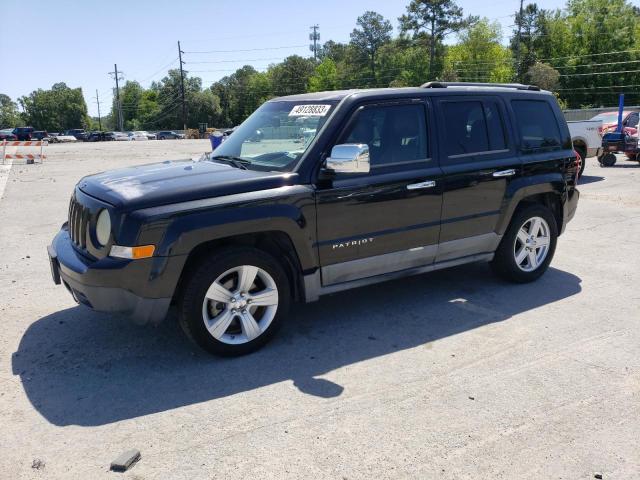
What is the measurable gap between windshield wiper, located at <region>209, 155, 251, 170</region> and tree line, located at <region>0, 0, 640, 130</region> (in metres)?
68.1

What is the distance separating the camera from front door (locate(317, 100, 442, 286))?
14.1 ft

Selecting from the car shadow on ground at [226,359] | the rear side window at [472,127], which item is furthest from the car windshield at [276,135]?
the car shadow on ground at [226,359]

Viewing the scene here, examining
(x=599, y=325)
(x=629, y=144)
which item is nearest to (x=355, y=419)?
(x=599, y=325)

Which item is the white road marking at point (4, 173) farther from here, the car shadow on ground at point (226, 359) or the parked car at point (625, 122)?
the parked car at point (625, 122)

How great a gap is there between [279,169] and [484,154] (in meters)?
2.03

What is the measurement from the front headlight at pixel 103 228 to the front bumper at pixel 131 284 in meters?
0.14

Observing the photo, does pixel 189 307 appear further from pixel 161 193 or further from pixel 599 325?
pixel 599 325

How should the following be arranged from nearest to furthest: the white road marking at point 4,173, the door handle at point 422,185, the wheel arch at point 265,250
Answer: the wheel arch at point 265,250 → the door handle at point 422,185 → the white road marking at point 4,173

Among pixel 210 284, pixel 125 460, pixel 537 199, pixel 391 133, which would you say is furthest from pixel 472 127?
pixel 125 460

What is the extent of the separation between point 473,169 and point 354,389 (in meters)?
2.39

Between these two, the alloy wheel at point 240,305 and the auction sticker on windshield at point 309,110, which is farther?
the auction sticker on windshield at point 309,110

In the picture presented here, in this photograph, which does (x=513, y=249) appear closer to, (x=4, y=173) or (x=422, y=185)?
(x=422, y=185)

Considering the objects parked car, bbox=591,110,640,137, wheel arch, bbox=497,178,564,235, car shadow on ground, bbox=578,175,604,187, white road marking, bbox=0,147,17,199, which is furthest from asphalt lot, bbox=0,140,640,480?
parked car, bbox=591,110,640,137

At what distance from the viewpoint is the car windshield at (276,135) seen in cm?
440
